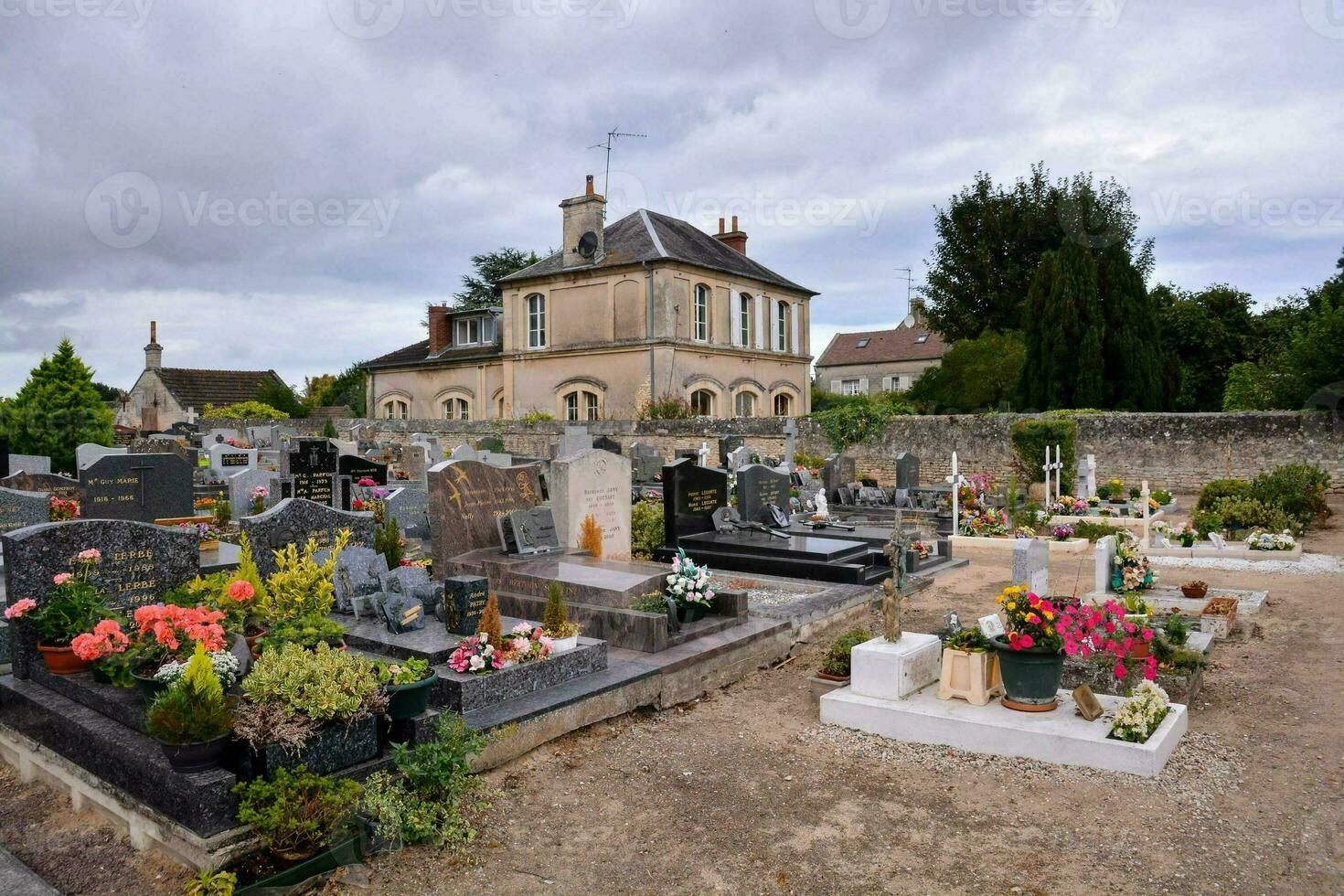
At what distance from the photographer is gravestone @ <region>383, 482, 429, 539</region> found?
11652 mm

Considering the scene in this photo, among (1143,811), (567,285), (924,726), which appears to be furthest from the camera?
(567,285)

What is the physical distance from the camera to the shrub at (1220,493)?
14.9 metres

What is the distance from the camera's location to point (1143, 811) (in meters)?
4.74

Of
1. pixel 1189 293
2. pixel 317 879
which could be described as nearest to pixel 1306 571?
pixel 317 879

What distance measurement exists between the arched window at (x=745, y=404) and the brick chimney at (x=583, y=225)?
6584 millimetres

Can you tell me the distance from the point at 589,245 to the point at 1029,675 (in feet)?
83.1

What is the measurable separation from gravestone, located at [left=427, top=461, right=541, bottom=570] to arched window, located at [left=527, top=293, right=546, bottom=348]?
2087 centimetres

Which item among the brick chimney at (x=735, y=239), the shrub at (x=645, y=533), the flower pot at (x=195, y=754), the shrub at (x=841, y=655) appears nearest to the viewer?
the flower pot at (x=195, y=754)

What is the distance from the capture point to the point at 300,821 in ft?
13.3

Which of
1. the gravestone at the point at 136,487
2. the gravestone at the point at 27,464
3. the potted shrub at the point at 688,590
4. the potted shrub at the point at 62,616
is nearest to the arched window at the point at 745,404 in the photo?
the gravestone at the point at 27,464

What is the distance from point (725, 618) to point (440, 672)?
9.81 feet

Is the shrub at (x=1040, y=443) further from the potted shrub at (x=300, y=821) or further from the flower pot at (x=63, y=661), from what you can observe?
the flower pot at (x=63, y=661)

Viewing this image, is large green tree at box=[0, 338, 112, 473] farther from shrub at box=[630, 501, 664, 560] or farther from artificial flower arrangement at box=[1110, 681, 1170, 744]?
artificial flower arrangement at box=[1110, 681, 1170, 744]

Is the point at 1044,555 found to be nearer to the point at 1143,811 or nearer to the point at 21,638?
the point at 1143,811
